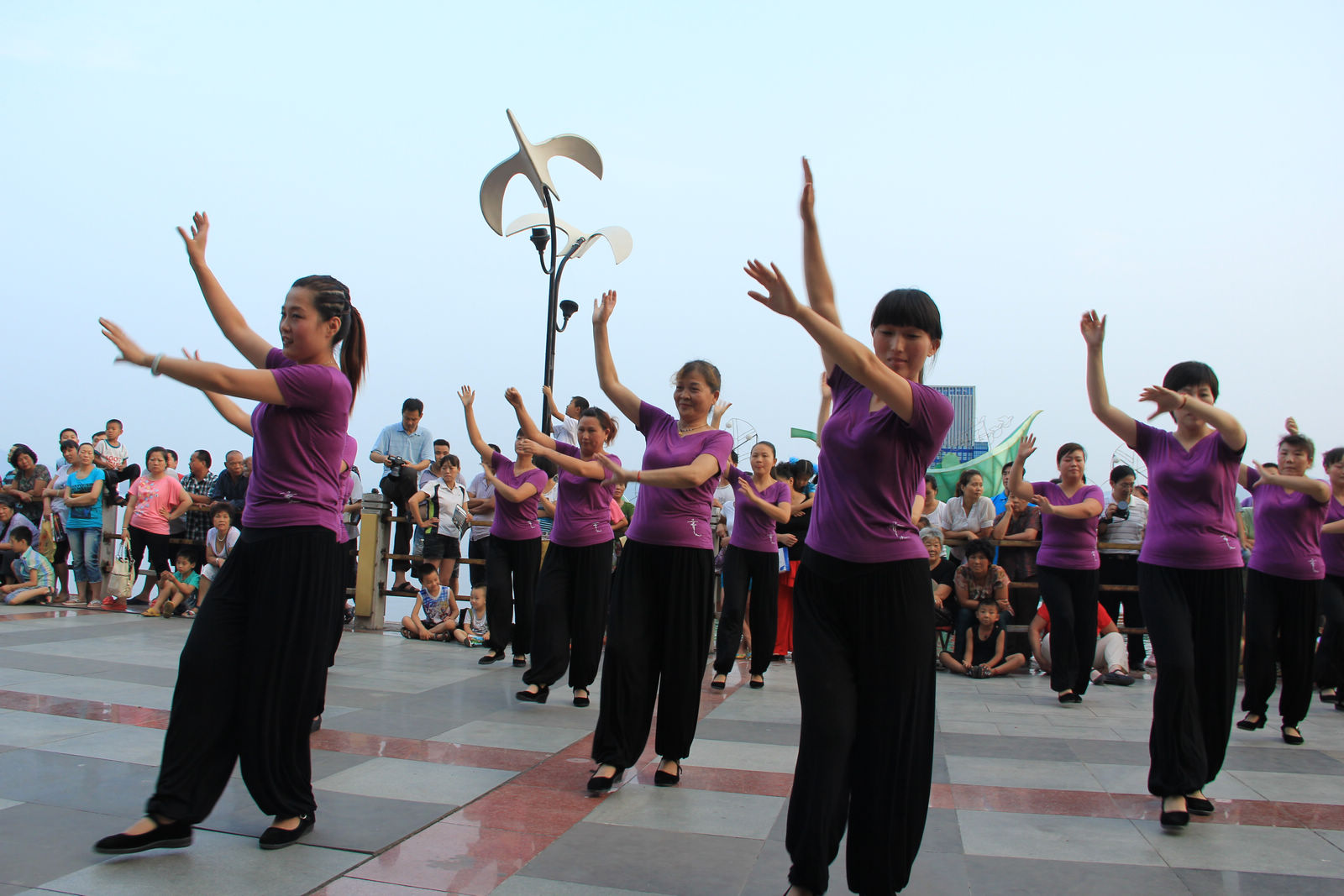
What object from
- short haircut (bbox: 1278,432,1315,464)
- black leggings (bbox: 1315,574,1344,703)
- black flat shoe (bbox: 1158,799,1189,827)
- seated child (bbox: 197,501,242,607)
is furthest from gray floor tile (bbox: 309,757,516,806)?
seated child (bbox: 197,501,242,607)

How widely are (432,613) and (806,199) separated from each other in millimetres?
8060

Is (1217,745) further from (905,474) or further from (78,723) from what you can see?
(78,723)

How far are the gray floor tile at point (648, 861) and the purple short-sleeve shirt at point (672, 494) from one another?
1.45 m

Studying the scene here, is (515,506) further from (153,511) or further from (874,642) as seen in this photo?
(153,511)

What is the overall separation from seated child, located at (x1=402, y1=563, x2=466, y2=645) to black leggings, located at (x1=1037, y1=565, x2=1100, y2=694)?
5.67 m

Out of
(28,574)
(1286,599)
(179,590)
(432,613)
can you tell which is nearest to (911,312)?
(1286,599)

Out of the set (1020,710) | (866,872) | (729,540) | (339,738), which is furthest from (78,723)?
(1020,710)

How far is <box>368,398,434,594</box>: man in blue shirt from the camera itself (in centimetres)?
1108

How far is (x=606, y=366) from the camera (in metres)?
4.71

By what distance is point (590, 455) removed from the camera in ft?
21.0

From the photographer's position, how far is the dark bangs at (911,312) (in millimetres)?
2996

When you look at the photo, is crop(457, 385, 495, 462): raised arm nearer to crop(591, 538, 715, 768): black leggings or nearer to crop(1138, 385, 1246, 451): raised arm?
crop(591, 538, 715, 768): black leggings

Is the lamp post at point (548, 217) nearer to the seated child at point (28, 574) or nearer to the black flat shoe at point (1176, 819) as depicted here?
the seated child at point (28, 574)

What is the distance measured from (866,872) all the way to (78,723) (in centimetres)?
427
